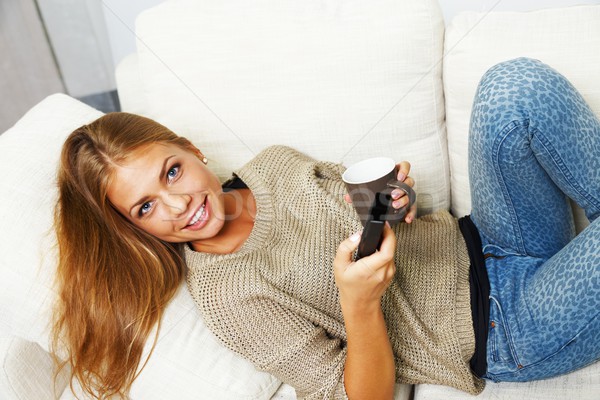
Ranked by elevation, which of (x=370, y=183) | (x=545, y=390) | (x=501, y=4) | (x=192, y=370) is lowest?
(x=545, y=390)

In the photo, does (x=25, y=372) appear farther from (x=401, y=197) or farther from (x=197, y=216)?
(x=401, y=197)

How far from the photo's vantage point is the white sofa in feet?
3.54

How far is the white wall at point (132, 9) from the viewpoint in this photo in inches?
57.6

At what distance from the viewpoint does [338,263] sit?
2.93 ft

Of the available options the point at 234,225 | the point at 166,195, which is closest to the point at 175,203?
the point at 166,195

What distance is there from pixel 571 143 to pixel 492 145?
0.46 feet

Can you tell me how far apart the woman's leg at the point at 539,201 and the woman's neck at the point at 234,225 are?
1.70 ft

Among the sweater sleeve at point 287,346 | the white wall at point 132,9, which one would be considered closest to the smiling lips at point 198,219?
the sweater sleeve at point 287,346

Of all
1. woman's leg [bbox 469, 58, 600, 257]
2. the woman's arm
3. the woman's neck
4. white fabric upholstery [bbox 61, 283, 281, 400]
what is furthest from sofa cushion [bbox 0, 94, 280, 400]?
woman's leg [bbox 469, 58, 600, 257]

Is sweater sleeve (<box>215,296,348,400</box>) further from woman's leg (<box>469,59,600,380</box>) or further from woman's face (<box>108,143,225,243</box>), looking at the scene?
woman's leg (<box>469,59,600,380</box>)

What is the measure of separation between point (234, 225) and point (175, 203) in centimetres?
19

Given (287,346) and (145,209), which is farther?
(145,209)

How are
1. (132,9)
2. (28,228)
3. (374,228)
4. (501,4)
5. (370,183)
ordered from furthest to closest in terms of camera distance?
(132,9), (501,4), (28,228), (370,183), (374,228)

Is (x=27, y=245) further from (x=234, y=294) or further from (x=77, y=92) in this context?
(x=77, y=92)
